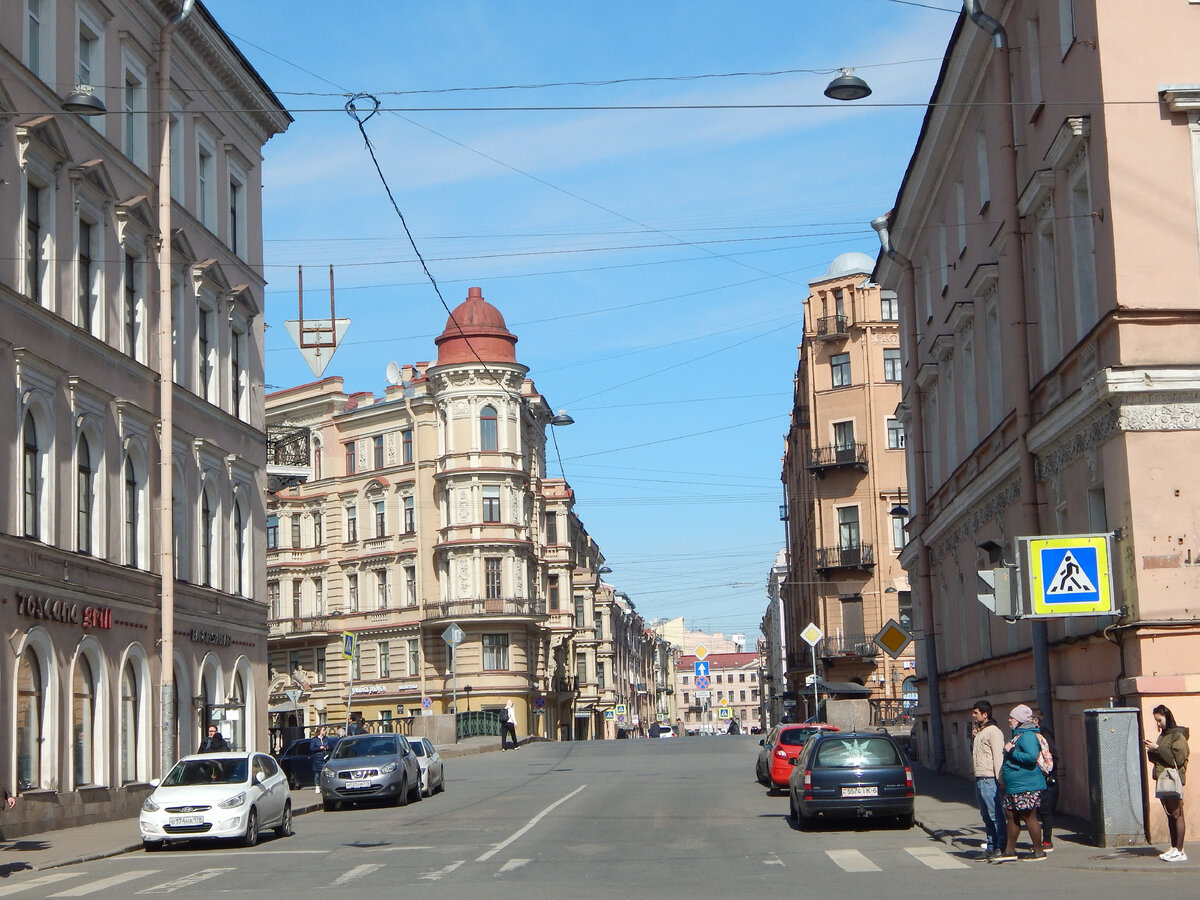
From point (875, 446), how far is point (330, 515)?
29639mm

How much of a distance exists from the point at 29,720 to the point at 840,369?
48371 mm

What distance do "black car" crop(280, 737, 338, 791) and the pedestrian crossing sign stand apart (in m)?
25.5

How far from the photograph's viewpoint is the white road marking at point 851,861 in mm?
16891

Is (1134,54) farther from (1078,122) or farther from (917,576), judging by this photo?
(917,576)

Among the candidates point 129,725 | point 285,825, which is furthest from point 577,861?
point 129,725

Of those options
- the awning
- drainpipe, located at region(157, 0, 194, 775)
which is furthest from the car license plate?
the awning

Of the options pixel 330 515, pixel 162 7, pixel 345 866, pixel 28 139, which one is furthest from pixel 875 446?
pixel 345 866

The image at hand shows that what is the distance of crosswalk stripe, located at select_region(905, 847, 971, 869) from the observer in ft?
55.5

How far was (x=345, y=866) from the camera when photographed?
18.8 meters

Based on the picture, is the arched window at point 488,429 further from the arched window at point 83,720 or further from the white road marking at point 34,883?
the white road marking at point 34,883

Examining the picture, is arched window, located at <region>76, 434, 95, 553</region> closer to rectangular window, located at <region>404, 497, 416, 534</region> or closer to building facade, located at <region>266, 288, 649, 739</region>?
building facade, located at <region>266, 288, 649, 739</region>

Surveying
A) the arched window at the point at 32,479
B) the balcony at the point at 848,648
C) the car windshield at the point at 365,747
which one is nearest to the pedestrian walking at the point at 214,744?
the car windshield at the point at 365,747

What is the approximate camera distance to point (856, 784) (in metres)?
21.7

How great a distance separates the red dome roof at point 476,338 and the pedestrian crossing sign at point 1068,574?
58.0 m
